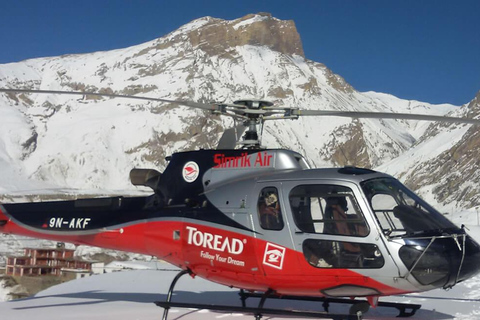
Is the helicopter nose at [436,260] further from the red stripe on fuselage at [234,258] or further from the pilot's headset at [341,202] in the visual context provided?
the pilot's headset at [341,202]

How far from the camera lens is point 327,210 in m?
5.55

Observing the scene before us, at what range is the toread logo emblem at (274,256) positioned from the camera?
5.66m

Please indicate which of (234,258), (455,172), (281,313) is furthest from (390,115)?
(455,172)

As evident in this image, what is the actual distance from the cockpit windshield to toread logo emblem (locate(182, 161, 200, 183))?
201 centimetres

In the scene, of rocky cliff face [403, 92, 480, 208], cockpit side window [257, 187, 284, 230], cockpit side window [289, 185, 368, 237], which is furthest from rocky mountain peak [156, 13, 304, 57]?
cockpit side window [289, 185, 368, 237]

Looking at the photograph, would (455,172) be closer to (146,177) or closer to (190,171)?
(146,177)

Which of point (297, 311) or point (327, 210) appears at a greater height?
point (327, 210)

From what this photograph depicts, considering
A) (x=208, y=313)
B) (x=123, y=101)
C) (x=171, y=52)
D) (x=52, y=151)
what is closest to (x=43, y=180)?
(x=52, y=151)

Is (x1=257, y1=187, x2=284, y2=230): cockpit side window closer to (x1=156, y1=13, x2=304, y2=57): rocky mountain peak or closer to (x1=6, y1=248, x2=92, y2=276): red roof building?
(x1=6, y1=248, x2=92, y2=276): red roof building

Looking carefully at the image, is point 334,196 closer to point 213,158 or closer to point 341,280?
point 341,280

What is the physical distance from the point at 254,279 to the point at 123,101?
5277 centimetres

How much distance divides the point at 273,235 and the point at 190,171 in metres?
1.42

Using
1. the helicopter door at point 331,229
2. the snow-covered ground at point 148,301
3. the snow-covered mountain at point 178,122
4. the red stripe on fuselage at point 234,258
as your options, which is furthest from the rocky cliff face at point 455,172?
the helicopter door at point 331,229

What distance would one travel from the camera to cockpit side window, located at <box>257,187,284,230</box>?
5770 mm
